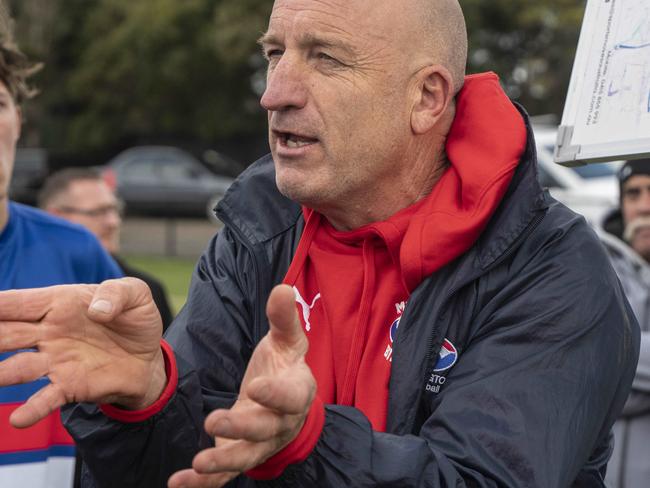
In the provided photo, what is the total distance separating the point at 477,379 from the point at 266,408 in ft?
1.92

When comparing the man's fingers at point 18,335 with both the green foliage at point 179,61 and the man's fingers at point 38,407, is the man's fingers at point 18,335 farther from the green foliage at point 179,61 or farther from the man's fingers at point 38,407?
the green foliage at point 179,61

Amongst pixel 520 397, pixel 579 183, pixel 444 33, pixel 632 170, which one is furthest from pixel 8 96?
pixel 579 183

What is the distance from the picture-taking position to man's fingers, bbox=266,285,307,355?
72.9 inches

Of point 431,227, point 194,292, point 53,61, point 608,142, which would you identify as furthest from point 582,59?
point 53,61

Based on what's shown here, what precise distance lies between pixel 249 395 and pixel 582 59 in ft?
3.97

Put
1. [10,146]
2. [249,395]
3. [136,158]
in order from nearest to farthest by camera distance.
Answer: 1. [249,395]
2. [10,146]
3. [136,158]

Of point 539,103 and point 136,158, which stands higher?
point 539,103

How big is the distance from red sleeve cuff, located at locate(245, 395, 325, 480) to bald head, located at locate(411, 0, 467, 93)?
0.98 metres

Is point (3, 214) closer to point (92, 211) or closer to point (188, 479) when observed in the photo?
point (188, 479)

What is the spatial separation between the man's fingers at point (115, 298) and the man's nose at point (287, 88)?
62 cm

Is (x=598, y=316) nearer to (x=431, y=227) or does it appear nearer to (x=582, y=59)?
(x=431, y=227)

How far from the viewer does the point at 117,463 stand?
2.32m

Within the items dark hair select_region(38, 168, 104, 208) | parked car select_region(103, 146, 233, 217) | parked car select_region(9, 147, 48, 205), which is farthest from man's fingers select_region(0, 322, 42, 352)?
parked car select_region(103, 146, 233, 217)

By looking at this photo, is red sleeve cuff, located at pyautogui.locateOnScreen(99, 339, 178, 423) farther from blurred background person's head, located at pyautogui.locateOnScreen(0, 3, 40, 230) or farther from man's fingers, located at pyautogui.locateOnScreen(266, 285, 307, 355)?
blurred background person's head, located at pyautogui.locateOnScreen(0, 3, 40, 230)
